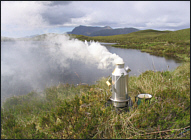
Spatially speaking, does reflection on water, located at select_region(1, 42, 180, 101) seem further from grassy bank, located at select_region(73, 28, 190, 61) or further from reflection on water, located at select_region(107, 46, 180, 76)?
grassy bank, located at select_region(73, 28, 190, 61)

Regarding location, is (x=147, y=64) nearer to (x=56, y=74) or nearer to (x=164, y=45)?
→ (x=56, y=74)

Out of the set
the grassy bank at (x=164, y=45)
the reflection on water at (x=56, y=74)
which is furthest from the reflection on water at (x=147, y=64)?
the grassy bank at (x=164, y=45)

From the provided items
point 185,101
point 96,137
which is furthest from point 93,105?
point 185,101

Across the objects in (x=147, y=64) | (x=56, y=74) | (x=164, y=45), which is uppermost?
(x=164, y=45)

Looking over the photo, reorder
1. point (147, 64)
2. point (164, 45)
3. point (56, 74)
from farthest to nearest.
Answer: point (164, 45)
point (147, 64)
point (56, 74)

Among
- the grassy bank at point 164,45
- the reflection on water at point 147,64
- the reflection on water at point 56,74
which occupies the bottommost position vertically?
the reflection on water at point 56,74

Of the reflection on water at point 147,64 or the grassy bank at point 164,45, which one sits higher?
the grassy bank at point 164,45

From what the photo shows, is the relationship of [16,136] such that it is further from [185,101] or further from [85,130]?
[185,101]

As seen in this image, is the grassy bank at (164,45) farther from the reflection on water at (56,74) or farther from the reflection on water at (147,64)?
the reflection on water at (56,74)

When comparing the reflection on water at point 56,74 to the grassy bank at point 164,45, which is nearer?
the reflection on water at point 56,74

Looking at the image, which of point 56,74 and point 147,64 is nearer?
point 56,74

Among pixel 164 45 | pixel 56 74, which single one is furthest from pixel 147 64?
pixel 164 45

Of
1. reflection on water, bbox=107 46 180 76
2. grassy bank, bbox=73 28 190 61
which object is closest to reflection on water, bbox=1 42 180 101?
reflection on water, bbox=107 46 180 76

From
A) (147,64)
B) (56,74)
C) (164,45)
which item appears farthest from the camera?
(164,45)
